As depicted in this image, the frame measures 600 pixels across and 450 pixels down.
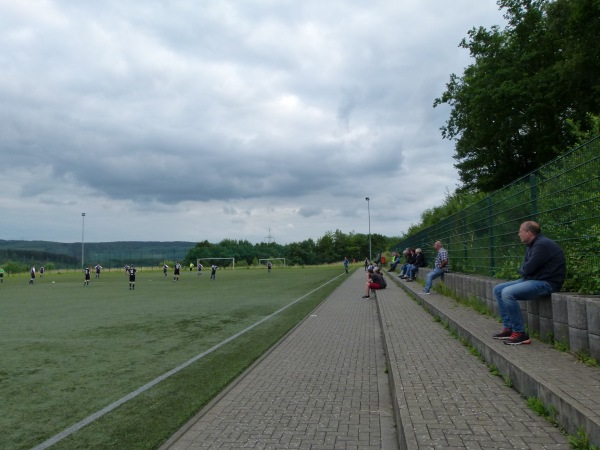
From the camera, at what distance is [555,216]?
657 centimetres

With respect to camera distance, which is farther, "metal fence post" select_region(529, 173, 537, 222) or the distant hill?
the distant hill

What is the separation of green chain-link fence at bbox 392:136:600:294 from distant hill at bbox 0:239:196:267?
84.8 m

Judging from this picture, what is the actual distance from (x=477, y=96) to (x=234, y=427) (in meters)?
29.2

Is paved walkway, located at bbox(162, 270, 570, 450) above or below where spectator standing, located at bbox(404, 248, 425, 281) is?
below

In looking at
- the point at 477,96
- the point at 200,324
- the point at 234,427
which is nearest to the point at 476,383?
the point at 234,427

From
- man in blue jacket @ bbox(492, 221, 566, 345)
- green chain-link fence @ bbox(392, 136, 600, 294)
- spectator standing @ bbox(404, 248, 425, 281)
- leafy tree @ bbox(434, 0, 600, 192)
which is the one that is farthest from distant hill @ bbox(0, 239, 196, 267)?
man in blue jacket @ bbox(492, 221, 566, 345)

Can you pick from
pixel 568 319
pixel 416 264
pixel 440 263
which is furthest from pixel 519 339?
pixel 416 264

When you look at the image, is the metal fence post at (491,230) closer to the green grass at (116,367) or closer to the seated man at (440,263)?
the seated man at (440,263)

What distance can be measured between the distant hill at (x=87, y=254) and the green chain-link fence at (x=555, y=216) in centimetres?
8481

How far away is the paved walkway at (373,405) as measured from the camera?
12.2ft

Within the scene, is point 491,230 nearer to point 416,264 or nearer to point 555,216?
point 555,216

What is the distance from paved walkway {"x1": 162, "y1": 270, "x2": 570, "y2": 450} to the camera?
3.72 metres

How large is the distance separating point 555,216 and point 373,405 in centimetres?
363

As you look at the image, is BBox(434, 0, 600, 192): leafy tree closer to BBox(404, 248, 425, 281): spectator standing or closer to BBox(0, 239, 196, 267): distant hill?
BBox(404, 248, 425, 281): spectator standing
